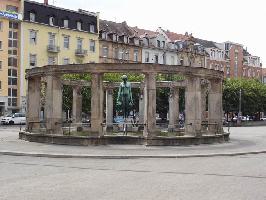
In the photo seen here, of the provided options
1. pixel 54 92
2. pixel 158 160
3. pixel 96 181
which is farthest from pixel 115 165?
pixel 54 92

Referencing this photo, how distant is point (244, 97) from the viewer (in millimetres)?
70062

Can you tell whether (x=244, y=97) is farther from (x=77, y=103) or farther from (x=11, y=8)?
(x=77, y=103)

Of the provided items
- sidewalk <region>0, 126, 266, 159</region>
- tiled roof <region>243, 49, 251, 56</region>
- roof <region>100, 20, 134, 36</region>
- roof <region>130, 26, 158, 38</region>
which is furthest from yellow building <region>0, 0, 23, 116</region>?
tiled roof <region>243, 49, 251, 56</region>

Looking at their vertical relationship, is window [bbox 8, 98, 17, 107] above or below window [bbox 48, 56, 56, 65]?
below

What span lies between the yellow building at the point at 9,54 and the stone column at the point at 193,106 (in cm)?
4826

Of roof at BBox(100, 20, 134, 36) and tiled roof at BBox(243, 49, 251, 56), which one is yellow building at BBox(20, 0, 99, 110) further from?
tiled roof at BBox(243, 49, 251, 56)

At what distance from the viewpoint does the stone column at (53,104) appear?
25.9 meters

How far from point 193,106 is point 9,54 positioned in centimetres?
5015

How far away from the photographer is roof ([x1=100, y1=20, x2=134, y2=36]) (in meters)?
86.5

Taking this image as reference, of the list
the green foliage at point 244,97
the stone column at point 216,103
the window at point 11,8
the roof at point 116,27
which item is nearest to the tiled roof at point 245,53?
the roof at point 116,27

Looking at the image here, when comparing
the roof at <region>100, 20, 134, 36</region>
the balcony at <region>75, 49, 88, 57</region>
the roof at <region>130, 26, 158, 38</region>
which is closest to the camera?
the balcony at <region>75, 49, 88, 57</region>

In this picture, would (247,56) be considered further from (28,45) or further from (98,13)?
(28,45)

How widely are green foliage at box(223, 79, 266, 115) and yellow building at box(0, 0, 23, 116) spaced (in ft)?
101

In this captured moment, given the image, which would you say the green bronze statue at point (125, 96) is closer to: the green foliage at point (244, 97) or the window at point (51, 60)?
the green foliage at point (244, 97)
